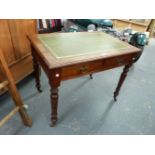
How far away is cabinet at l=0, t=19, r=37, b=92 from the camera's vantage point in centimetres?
139

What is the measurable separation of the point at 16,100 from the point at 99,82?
1.24 meters

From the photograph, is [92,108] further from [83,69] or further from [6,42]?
[6,42]

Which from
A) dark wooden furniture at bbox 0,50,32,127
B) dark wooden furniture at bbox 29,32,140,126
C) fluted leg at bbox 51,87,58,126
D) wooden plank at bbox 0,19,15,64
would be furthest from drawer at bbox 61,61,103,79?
wooden plank at bbox 0,19,15,64

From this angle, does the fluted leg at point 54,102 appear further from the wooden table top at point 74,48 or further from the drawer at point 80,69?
the wooden table top at point 74,48

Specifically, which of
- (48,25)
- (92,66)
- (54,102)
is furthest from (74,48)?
(48,25)

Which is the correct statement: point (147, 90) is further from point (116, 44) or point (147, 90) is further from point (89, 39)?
point (89, 39)

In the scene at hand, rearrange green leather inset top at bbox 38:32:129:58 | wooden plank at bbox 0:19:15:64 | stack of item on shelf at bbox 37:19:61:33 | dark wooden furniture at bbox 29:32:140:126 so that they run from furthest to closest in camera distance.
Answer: stack of item on shelf at bbox 37:19:61:33 < wooden plank at bbox 0:19:15:64 < green leather inset top at bbox 38:32:129:58 < dark wooden furniture at bbox 29:32:140:126

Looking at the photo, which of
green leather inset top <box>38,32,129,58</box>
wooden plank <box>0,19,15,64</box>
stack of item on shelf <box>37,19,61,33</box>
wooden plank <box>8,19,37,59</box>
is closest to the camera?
green leather inset top <box>38,32,129,58</box>

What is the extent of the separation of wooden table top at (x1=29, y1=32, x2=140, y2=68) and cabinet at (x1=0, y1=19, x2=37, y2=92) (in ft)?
0.77

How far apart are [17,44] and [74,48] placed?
71 centimetres

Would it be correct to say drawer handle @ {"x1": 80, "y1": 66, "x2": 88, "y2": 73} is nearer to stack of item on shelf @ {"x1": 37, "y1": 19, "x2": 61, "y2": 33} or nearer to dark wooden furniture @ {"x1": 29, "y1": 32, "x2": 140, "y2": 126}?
dark wooden furniture @ {"x1": 29, "y1": 32, "x2": 140, "y2": 126}

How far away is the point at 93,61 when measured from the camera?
1153 mm

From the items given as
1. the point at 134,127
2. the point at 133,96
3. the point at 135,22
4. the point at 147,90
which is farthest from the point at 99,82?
the point at 135,22

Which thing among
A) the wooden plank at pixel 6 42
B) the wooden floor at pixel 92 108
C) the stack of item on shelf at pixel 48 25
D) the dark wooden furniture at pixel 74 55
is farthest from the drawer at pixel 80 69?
the stack of item on shelf at pixel 48 25
